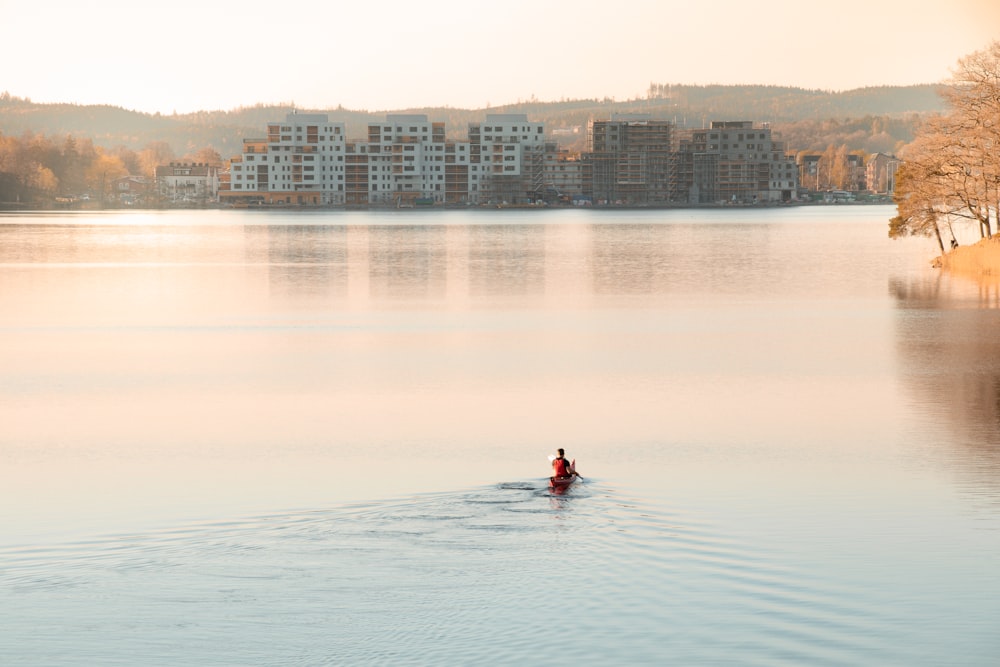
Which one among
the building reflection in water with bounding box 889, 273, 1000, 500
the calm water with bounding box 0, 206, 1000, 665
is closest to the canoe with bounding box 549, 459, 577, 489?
the calm water with bounding box 0, 206, 1000, 665

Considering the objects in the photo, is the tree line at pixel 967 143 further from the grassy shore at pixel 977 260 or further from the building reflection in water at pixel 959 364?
the building reflection in water at pixel 959 364

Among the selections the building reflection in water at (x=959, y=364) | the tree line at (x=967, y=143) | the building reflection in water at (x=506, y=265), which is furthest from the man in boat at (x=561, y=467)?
the tree line at (x=967, y=143)

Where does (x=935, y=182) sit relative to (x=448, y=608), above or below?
above

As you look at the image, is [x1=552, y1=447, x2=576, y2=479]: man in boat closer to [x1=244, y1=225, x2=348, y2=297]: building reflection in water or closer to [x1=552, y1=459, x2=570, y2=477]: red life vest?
A: [x1=552, y1=459, x2=570, y2=477]: red life vest

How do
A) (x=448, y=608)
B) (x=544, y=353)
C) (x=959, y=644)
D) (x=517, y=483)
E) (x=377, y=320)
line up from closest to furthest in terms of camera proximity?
(x=959, y=644) < (x=448, y=608) < (x=517, y=483) < (x=544, y=353) < (x=377, y=320)

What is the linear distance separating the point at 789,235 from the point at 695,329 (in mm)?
94907

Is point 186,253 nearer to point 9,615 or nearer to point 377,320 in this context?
point 377,320

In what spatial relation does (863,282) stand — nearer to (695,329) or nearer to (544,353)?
(695,329)

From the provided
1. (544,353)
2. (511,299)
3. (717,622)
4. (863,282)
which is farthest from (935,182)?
(717,622)

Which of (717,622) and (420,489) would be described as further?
(420,489)

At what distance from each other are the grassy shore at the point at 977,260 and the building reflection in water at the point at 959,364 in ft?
19.3

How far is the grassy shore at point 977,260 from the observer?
218 feet

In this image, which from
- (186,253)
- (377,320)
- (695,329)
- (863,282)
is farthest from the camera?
(186,253)

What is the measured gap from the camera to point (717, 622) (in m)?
13.6
